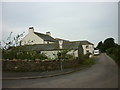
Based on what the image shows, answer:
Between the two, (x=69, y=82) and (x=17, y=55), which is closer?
(x=69, y=82)

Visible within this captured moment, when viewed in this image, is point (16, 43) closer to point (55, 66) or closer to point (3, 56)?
point (3, 56)

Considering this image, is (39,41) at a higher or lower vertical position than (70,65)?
higher

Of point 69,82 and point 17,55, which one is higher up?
point 17,55

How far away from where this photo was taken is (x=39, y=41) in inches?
1444

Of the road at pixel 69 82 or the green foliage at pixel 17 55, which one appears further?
the green foliage at pixel 17 55

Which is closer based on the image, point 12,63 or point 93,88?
point 93,88

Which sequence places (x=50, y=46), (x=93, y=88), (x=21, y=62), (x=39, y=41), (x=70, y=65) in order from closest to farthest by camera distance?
(x=93, y=88)
(x=21, y=62)
(x=70, y=65)
(x=50, y=46)
(x=39, y=41)

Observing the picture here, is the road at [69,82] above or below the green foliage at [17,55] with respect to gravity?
below

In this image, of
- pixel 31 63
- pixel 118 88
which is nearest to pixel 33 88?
pixel 118 88

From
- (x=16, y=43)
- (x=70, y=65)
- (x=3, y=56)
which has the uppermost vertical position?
(x=16, y=43)

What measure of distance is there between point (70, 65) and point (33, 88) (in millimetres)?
9943

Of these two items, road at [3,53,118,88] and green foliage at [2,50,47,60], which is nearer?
road at [3,53,118,88]

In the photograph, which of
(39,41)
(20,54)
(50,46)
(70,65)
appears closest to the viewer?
(20,54)

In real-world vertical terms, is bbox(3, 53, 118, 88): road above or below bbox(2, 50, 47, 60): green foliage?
below
